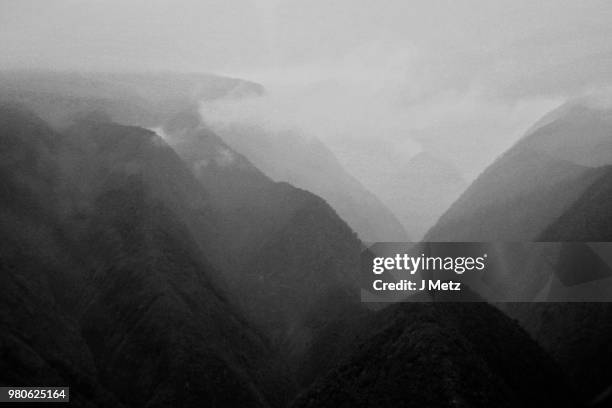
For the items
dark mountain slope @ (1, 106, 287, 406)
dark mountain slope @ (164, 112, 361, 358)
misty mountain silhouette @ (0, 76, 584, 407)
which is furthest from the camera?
dark mountain slope @ (164, 112, 361, 358)

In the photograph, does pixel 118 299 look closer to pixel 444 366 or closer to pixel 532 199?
pixel 444 366

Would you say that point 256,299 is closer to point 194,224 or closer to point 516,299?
point 194,224

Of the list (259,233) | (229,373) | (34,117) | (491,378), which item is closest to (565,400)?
(491,378)

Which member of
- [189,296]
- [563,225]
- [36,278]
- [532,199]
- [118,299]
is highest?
[532,199]

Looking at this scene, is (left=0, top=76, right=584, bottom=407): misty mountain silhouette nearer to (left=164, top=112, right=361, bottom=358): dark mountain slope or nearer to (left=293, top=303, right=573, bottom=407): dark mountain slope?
(left=293, top=303, right=573, bottom=407): dark mountain slope

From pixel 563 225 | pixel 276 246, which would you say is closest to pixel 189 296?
pixel 276 246

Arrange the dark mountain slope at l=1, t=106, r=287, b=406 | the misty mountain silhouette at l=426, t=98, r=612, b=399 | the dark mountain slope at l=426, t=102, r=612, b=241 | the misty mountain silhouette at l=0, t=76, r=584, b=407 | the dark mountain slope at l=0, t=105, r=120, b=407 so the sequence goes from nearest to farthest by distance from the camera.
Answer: the dark mountain slope at l=0, t=105, r=120, b=407 → the misty mountain silhouette at l=0, t=76, r=584, b=407 → the dark mountain slope at l=1, t=106, r=287, b=406 → the misty mountain silhouette at l=426, t=98, r=612, b=399 → the dark mountain slope at l=426, t=102, r=612, b=241

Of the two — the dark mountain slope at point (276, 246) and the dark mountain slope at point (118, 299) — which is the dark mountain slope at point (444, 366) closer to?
the dark mountain slope at point (118, 299)

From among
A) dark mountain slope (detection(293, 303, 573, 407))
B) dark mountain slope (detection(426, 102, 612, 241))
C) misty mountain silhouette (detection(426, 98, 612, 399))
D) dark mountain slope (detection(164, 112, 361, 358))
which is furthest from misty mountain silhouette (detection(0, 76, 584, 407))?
dark mountain slope (detection(426, 102, 612, 241))
